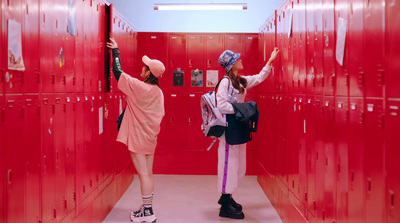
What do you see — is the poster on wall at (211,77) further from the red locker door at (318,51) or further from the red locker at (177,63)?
the red locker door at (318,51)

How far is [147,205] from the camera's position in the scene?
4.04m

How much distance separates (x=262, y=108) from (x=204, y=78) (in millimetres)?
1261

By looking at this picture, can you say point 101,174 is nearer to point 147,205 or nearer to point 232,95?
point 147,205

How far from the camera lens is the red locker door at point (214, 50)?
6.46 m

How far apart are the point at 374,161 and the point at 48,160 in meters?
2.05

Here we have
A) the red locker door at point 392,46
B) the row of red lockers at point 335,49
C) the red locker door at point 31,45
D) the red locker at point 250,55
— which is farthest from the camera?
the red locker at point 250,55

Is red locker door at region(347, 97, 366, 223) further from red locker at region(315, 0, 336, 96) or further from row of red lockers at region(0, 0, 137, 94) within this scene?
row of red lockers at region(0, 0, 137, 94)

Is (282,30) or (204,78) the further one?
(204,78)

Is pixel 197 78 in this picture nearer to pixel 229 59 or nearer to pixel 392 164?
pixel 229 59

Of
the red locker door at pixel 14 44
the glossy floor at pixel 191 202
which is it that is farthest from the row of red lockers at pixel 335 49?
the red locker door at pixel 14 44

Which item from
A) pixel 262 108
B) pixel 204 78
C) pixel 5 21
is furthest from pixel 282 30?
pixel 5 21

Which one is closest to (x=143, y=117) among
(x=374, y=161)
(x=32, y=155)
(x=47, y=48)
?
(x=47, y=48)

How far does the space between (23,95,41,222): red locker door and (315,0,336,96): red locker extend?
6.37ft

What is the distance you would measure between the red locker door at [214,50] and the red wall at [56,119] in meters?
2.16
